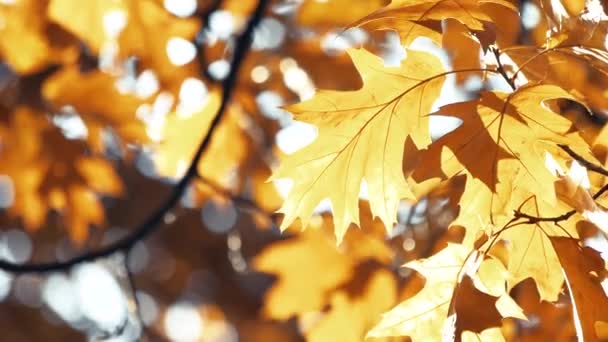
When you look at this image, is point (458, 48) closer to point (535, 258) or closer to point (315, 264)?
point (315, 264)

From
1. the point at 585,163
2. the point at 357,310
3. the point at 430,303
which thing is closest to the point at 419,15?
the point at 585,163

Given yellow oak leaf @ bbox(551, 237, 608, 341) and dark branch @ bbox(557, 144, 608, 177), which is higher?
dark branch @ bbox(557, 144, 608, 177)

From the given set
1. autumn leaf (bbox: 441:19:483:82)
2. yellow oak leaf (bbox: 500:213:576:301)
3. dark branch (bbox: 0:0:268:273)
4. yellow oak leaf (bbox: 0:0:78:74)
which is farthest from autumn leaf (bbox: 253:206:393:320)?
yellow oak leaf (bbox: 500:213:576:301)

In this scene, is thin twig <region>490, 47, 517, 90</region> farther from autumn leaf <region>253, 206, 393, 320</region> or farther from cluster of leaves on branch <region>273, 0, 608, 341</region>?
autumn leaf <region>253, 206, 393, 320</region>

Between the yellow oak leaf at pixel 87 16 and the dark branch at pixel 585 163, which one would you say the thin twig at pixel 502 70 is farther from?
the yellow oak leaf at pixel 87 16

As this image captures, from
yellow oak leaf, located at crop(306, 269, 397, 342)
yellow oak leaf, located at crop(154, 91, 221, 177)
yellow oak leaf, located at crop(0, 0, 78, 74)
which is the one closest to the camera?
yellow oak leaf, located at crop(306, 269, 397, 342)

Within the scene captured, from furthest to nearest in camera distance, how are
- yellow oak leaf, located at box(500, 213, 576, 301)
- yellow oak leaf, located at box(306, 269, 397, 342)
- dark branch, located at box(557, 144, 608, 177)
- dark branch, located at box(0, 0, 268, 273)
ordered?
yellow oak leaf, located at box(306, 269, 397, 342) → dark branch, located at box(0, 0, 268, 273) → yellow oak leaf, located at box(500, 213, 576, 301) → dark branch, located at box(557, 144, 608, 177)
